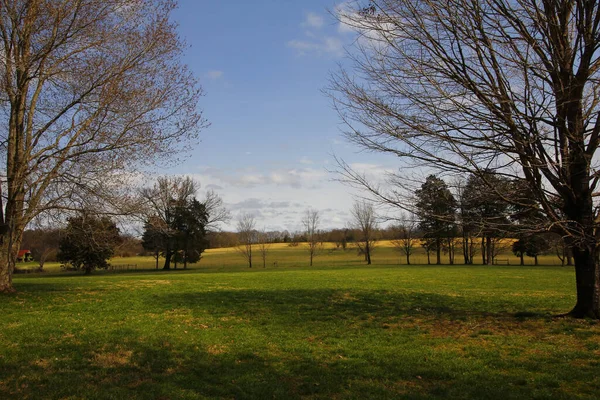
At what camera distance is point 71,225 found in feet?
48.0

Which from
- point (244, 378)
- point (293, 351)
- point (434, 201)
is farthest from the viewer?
point (434, 201)

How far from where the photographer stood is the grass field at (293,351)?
557 centimetres

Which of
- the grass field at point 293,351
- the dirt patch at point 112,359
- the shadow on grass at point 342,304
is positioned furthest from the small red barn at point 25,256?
the dirt patch at point 112,359

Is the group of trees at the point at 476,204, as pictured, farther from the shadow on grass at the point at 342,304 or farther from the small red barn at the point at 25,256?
the small red barn at the point at 25,256

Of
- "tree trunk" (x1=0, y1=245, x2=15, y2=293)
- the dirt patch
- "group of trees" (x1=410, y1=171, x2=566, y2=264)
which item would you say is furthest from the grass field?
"group of trees" (x1=410, y1=171, x2=566, y2=264)

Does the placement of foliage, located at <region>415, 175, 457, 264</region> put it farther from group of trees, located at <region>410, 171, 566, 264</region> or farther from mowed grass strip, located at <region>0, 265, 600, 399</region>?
mowed grass strip, located at <region>0, 265, 600, 399</region>

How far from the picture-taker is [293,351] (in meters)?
7.62

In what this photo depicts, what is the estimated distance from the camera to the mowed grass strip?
557 centimetres

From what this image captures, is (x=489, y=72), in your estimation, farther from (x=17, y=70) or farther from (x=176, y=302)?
(x=17, y=70)

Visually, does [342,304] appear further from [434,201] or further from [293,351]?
[293,351]

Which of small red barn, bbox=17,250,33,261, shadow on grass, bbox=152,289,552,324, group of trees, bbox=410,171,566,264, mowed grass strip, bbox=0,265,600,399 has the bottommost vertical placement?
small red barn, bbox=17,250,33,261

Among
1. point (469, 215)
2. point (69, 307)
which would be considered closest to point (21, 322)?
point (69, 307)

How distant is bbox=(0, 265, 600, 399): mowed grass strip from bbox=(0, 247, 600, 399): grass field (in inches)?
0.9

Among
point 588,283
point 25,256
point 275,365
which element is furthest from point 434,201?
point 25,256
